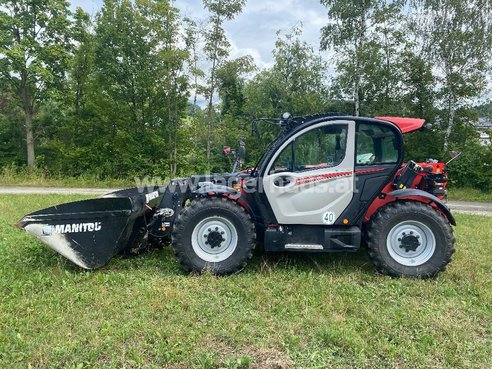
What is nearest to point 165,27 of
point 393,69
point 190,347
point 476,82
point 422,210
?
point 393,69

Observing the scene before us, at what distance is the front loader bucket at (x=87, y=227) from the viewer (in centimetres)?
428

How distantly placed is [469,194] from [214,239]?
13076 mm

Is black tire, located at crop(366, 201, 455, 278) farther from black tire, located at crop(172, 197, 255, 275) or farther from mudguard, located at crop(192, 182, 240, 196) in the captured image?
mudguard, located at crop(192, 182, 240, 196)

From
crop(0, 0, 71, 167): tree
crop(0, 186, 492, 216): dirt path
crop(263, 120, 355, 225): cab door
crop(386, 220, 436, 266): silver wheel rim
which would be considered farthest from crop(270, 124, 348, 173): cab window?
crop(0, 0, 71, 167): tree

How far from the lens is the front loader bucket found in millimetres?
4281

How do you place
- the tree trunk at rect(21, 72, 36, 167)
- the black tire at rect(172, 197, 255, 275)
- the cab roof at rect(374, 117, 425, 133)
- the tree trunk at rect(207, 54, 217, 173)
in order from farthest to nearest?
the tree trunk at rect(21, 72, 36, 167) → the tree trunk at rect(207, 54, 217, 173) → the cab roof at rect(374, 117, 425, 133) → the black tire at rect(172, 197, 255, 275)

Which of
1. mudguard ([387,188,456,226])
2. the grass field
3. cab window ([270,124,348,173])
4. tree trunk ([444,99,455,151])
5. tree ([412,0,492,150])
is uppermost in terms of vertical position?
tree ([412,0,492,150])

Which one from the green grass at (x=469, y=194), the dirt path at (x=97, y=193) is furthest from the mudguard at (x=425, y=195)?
the green grass at (x=469, y=194)

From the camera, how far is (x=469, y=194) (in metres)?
14.1

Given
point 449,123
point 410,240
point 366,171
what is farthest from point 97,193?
point 449,123

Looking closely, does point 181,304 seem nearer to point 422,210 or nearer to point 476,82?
point 422,210

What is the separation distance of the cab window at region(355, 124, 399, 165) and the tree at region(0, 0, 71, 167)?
15.2 metres

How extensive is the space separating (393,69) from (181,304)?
14440mm

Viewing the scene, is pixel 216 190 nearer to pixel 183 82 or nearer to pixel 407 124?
pixel 407 124
